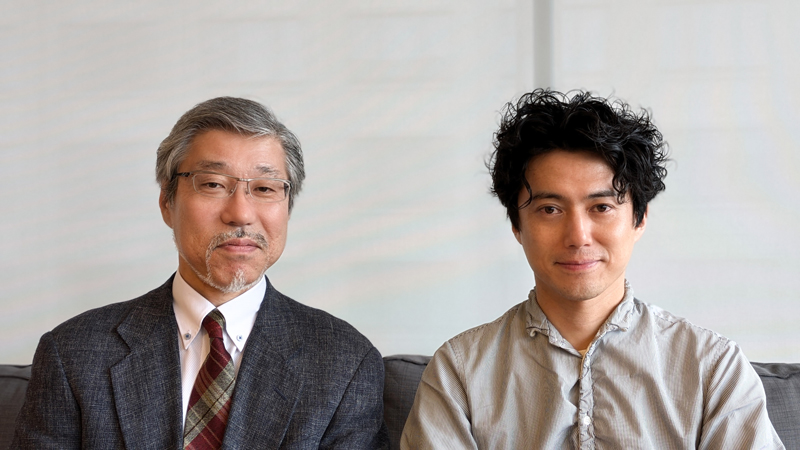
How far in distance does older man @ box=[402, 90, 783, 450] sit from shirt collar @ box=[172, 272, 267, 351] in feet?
1.52

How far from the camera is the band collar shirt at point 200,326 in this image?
5.64 ft

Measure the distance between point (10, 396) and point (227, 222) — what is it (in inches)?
33.5

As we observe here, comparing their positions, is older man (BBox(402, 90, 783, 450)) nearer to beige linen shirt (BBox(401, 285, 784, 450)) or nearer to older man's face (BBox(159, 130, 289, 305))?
beige linen shirt (BBox(401, 285, 784, 450))

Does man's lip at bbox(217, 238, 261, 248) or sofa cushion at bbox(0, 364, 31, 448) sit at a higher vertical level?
man's lip at bbox(217, 238, 261, 248)

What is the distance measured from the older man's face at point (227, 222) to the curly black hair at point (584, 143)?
1.90 ft

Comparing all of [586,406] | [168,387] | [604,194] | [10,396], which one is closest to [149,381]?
[168,387]

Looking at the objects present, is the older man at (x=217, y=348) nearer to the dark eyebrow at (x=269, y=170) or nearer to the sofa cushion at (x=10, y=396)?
the dark eyebrow at (x=269, y=170)

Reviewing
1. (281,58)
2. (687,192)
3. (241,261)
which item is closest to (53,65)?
(281,58)

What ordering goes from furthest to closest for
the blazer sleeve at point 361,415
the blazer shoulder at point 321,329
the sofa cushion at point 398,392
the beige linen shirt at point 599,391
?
the sofa cushion at point 398,392
the blazer shoulder at point 321,329
the blazer sleeve at point 361,415
the beige linen shirt at point 599,391

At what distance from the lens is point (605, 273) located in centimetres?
161

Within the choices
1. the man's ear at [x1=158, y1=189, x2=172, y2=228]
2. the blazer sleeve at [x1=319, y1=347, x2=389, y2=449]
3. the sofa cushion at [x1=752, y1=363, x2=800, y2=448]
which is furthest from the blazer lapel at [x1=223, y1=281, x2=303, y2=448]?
the sofa cushion at [x1=752, y1=363, x2=800, y2=448]

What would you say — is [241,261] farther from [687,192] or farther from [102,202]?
[687,192]

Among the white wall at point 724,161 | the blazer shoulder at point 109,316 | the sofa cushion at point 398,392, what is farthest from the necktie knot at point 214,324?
the white wall at point 724,161

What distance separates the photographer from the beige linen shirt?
155 centimetres
